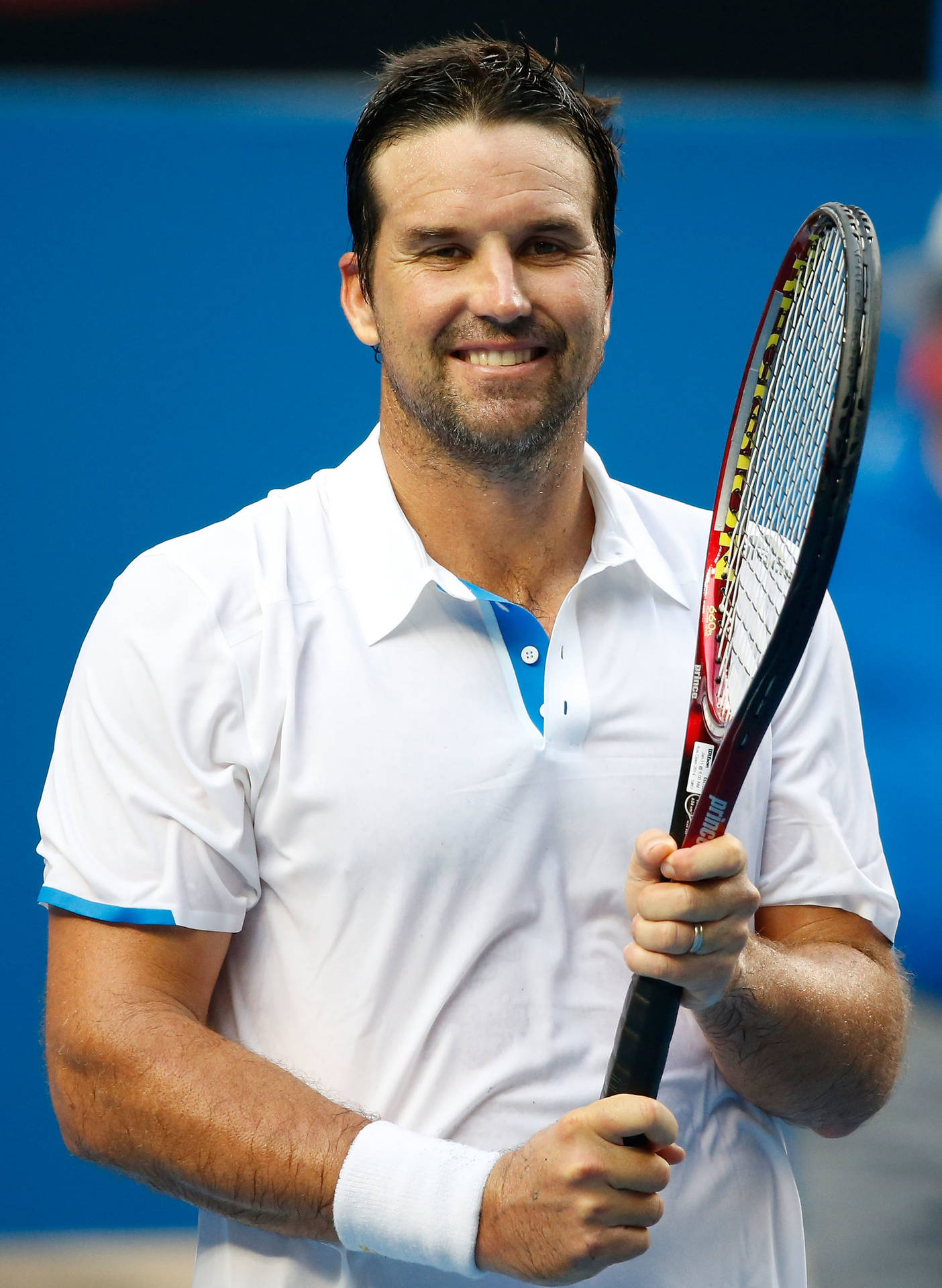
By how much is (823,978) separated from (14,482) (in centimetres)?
228

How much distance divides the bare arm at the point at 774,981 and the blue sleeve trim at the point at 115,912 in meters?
0.48

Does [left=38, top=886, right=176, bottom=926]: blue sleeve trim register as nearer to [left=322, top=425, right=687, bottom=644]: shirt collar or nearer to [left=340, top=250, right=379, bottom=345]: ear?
[left=322, top=425, right=687, bottom=644]: shirt collar

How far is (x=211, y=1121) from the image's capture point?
1.45 meters

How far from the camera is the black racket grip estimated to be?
140 cm

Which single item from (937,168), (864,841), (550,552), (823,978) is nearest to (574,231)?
(550,552)

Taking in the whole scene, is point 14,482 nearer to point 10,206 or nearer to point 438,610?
point 10,206

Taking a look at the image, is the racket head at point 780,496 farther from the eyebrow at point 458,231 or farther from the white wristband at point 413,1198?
the white wristband at point 413,1198

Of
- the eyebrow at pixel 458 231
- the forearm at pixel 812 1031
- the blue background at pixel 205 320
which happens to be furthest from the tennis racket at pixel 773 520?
the blue background at pixel 205 320

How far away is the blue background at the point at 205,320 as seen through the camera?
10.6ft

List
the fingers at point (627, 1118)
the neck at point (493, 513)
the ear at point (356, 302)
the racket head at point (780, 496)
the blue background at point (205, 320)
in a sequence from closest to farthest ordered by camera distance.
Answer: the racket head at point (780, 496), the fingers at point (627, 1118), the neck at point (493, 513), the ear at point (356, 302), the blue background at point (205, 320)

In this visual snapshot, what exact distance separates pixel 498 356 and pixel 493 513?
189 mm

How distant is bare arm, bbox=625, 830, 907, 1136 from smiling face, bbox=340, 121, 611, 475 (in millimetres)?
558

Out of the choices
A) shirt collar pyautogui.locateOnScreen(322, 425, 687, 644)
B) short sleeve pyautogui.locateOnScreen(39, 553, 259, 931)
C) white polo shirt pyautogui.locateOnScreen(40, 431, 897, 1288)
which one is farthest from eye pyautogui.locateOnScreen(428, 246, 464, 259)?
short sleeve pyautogui.locateOnScreen(39, 553, 259, 931)

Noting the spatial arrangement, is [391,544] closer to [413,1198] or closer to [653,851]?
[653,851]
